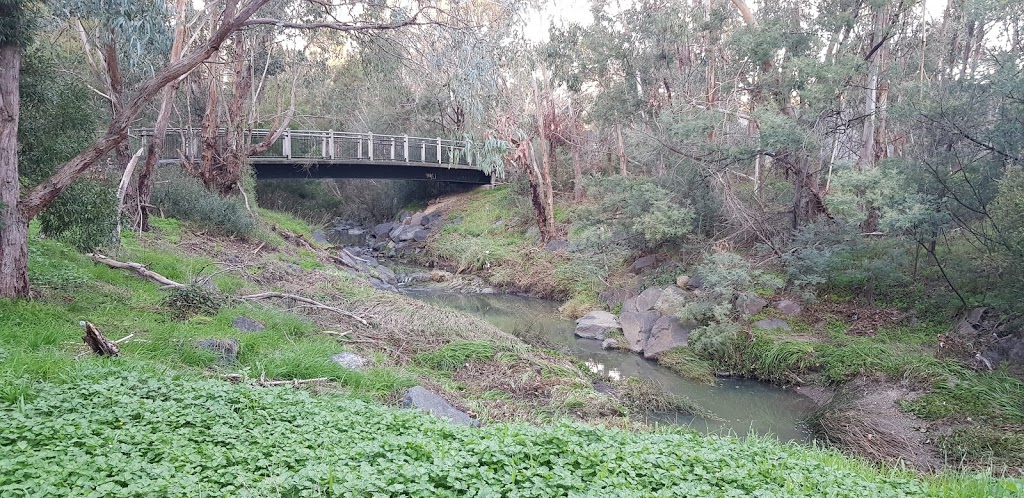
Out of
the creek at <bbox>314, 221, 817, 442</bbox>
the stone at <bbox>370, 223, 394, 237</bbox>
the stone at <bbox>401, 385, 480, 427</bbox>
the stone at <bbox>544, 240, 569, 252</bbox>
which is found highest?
the stone at <bbox>401, 385, 480, 427</bbox>

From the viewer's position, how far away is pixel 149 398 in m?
5.14

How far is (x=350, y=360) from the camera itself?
26.1 ft

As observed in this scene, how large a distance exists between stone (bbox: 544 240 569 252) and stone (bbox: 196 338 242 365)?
45.3 feet

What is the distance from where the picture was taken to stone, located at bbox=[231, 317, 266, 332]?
27.6ft

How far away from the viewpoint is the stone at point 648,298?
1396 centimetres

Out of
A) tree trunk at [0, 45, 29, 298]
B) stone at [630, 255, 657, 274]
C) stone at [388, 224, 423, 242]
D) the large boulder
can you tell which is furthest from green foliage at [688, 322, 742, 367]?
the large boulder

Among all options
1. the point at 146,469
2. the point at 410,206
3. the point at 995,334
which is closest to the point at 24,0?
the point at 146,469

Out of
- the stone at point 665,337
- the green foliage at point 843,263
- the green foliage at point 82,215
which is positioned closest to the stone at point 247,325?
the green foliage at point 82,215

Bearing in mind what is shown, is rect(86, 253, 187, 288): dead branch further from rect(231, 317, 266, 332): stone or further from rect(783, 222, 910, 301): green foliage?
rect(783, 222, 910, 301): green foliage

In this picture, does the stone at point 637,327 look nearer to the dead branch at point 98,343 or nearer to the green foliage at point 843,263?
the green foliage at point 843,263

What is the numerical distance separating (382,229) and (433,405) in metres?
23.4

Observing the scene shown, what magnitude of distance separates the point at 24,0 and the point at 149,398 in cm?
471

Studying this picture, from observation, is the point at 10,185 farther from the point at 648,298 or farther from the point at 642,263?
the point at 642,263

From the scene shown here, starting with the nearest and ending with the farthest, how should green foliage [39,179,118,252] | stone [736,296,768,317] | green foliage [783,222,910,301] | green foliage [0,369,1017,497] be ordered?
green foliage [0,369,1017,497]
green foliage [39,179,118,252]
green foliage [783,222,910,301]
stone [736,296,768,317]
